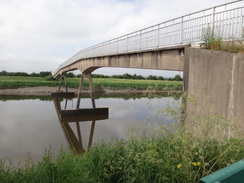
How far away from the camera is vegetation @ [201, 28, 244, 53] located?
199 inches

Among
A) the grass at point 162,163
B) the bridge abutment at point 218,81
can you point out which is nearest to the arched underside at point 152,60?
the bridge abutment at point 218,81

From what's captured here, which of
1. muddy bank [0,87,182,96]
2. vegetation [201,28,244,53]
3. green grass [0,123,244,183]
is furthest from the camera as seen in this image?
muddy bank [0,87,182,96]

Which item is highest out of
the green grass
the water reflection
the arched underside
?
the arched underside

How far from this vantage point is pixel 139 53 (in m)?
10.7

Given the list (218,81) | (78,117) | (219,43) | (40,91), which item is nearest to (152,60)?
(219,43)

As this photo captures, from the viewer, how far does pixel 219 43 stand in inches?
221

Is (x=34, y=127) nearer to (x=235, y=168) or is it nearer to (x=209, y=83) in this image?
(x=209, y=83)

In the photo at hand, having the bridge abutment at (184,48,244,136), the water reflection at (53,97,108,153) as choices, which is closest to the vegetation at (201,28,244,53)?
the bridge abutment at (184,48,244,136)

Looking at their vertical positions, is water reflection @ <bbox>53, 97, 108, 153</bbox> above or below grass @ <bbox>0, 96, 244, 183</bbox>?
below

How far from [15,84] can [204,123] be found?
42122 millimetres

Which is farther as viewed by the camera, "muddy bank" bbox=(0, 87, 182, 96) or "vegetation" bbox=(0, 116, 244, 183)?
"muddy bank" bbox=(0, 87, 182, 96)

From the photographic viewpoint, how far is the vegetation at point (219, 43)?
5066mm

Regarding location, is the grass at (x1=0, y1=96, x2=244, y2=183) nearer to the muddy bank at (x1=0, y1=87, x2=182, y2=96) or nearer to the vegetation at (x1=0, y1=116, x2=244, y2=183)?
the vegetation at (x1=0, y1=116, x2=244, y2=183)

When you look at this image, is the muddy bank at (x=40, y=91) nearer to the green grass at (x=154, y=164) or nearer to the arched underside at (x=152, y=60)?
the arched underside at (x=152, y=60)
